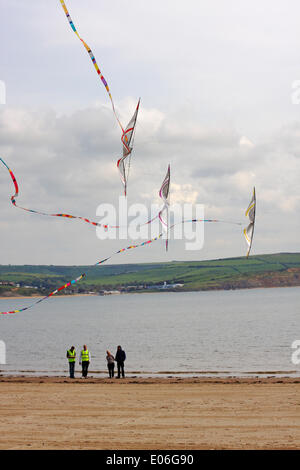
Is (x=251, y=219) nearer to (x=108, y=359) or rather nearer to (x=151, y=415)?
(x=151, y=415)

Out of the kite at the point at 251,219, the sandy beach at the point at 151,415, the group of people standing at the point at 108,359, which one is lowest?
the sandy beach at the point at 151,415

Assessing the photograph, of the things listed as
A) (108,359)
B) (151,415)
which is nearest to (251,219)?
(151,415)

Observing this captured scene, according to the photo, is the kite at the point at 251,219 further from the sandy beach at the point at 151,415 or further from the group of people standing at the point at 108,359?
the group of people standing at the point at 108,359

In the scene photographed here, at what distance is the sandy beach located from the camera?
14711mm

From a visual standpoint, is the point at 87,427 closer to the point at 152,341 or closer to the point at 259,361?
the point at 259,361

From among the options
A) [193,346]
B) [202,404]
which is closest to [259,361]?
[193,346]

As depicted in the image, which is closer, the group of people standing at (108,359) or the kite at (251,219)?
the kite at (251,219)

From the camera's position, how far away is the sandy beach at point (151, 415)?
1471 centimetres

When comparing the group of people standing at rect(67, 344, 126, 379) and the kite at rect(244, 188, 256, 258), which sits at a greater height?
the kite at rect(244, 188, 256, 258)

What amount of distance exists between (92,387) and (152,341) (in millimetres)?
34836

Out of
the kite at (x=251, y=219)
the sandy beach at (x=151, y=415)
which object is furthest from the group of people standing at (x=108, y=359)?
the kite at (x=251, y=219)

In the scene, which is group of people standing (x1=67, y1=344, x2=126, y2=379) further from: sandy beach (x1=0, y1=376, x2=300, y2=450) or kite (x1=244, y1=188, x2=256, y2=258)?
kite (x1=244, y1=188, x2=256, y2=258)

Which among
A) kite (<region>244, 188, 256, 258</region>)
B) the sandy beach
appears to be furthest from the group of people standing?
kite (<region>244, 188, 256, 258</region>)

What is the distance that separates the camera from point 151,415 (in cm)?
1847
